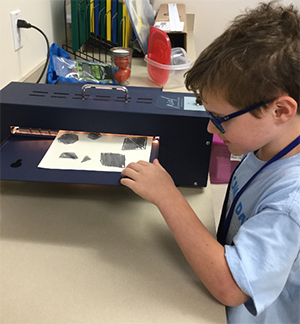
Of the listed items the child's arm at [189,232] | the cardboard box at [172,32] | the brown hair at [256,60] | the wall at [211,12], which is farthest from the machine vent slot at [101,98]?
the wall at [211,12]

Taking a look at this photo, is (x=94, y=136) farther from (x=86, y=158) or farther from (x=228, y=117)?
(x=228, y=117)

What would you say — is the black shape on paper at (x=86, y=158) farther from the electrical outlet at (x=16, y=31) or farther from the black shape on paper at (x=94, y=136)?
the electrical outlet at (x=16, y=31)

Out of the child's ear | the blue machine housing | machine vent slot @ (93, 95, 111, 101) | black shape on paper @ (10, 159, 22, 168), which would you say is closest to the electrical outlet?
the blue machine housing

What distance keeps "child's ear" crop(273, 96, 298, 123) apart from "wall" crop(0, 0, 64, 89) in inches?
32.2

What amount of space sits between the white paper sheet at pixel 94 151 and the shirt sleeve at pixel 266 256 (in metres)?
0.32

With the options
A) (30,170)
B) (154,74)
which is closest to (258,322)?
Answer: (30,170)

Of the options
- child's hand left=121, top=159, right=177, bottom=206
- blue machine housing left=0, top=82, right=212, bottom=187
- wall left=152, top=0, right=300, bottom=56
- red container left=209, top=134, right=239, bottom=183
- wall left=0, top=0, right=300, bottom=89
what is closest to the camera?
child's hand left=121, top=159, right=177, bottom=206

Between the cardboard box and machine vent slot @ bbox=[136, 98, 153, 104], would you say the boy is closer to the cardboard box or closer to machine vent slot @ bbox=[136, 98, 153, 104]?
machine vent slot @ bbox=[136, 98, 153, 104]

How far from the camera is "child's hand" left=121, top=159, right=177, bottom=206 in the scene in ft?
2.22

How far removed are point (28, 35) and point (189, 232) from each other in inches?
37.7

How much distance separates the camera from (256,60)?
52 cm

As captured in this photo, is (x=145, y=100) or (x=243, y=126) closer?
(x=243, y=126)

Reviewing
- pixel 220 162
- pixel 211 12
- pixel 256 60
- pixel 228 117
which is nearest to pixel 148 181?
pixel 228 117

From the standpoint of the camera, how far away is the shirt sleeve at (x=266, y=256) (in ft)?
1.67
